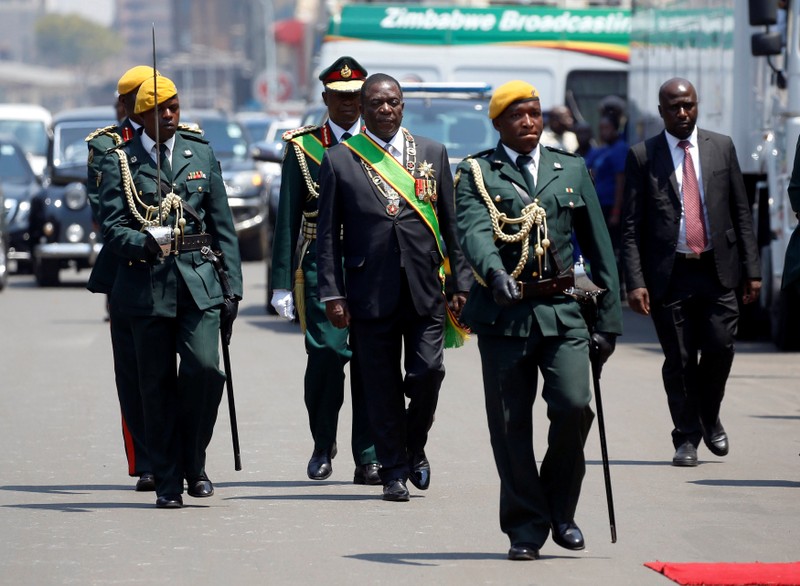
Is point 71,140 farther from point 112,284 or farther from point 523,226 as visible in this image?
point 523,226

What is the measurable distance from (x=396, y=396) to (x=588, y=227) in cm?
157

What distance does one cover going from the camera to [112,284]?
9.09 metres

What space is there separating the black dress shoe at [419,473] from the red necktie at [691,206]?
1.86 meters

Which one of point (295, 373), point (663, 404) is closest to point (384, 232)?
point (663, 404)

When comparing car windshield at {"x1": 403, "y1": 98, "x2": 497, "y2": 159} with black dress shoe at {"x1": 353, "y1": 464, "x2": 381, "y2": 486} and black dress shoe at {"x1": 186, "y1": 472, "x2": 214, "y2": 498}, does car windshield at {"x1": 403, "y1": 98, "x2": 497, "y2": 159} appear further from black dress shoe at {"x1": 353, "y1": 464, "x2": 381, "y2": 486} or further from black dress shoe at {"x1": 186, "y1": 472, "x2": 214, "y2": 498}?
black dress shoe at {"x1": 186, "y1": 472, "x2": 214, "y2": 498}

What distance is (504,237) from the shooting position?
7.44m

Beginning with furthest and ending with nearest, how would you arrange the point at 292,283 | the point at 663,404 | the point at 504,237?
1. the point at 663,404
2. the point at 292,283
3. the point at 504,237

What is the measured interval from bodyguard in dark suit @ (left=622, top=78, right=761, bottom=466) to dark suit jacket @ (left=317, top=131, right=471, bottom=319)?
1404 mm

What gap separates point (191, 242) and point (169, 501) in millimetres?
1120

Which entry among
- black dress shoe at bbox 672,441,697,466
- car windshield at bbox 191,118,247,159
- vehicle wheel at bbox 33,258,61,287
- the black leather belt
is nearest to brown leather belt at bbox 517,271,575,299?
the black leather belt

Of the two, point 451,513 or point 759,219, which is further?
point 759,219

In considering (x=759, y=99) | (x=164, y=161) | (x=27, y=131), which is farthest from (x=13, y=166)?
(x=164, y=161)

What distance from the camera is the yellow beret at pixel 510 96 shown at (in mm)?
7438

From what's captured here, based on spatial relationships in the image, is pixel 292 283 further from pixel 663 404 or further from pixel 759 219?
pixel 759 219
